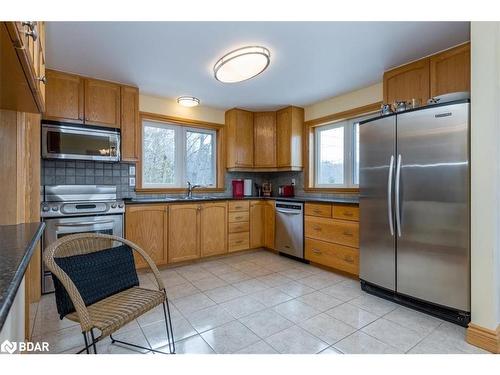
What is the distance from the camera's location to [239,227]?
399cm

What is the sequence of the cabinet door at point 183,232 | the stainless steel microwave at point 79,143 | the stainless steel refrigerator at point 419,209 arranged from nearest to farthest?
the stainless steel refrigerator at point 419,209, the stainless steel microwave at point 79,143, the cabinet door at point 183,232

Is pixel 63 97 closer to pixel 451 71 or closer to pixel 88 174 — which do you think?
pixel 88 174

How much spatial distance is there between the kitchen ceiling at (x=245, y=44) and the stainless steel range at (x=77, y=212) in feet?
4.25

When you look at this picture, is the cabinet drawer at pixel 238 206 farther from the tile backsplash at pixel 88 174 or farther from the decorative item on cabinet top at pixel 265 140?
the tile backsplash at pixel 88 174

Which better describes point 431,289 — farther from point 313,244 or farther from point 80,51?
point 80,51

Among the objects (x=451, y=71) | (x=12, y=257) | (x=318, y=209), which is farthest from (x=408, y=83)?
(x=12, y=257)

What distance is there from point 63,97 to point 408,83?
11.8 feet

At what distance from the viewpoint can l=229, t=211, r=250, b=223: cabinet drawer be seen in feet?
12.9

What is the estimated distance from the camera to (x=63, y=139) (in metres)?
2.80

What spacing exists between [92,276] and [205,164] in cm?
291

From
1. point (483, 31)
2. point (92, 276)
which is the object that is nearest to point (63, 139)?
point (92, 276)

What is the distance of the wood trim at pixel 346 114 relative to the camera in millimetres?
3307

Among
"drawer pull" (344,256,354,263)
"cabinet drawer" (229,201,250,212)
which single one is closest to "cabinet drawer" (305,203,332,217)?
"drawer pull" (344,256,354,263)

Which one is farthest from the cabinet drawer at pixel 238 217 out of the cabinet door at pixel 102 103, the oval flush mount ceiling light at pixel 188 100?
the cabinet door at pixel 102 103
